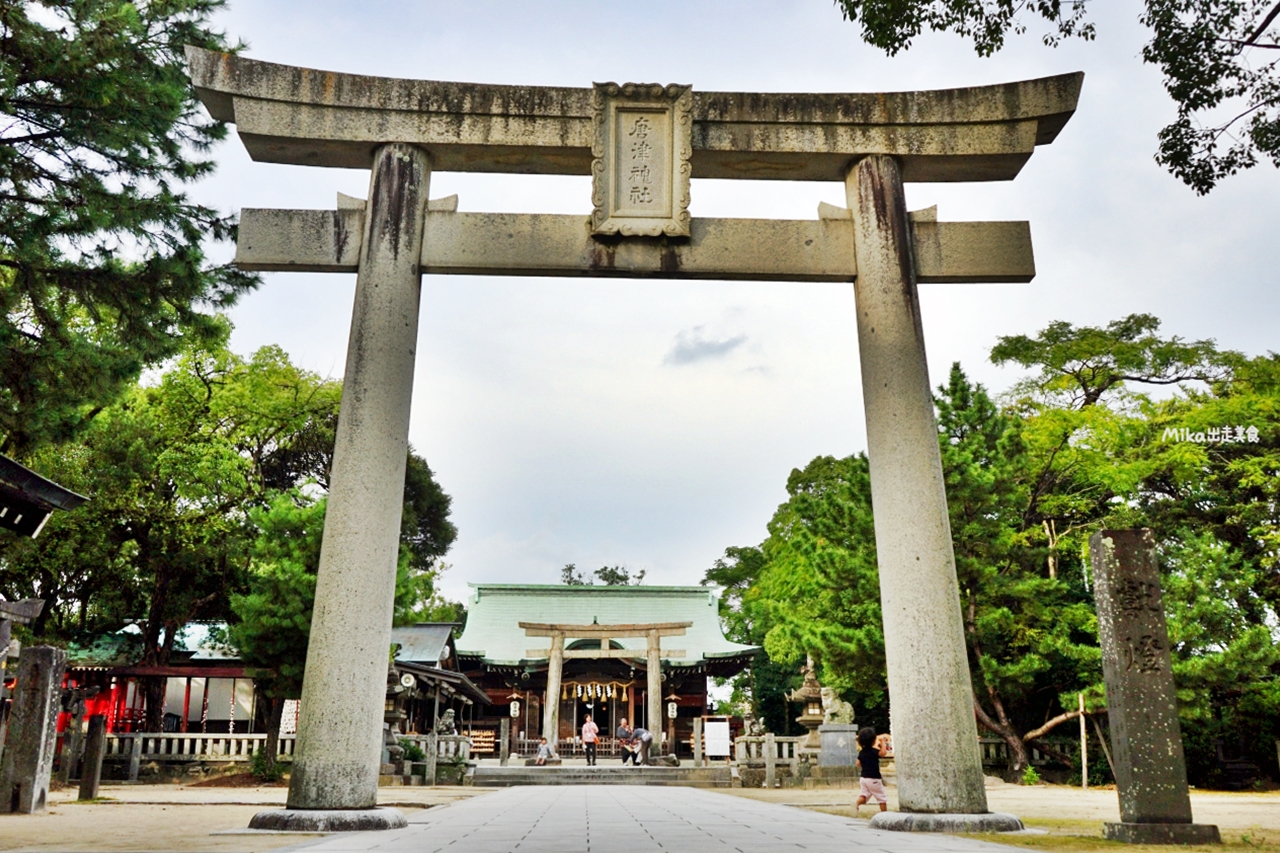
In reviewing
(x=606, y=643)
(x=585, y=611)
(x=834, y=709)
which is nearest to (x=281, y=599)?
(x=606, y=643)

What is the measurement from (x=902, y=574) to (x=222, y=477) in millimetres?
18340

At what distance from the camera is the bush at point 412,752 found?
1968cm

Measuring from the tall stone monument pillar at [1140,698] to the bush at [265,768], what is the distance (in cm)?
1697

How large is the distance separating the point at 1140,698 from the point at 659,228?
518 cm

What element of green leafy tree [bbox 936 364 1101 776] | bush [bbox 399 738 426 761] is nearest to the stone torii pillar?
green leafy tree [bbox 936 364 1101 776]

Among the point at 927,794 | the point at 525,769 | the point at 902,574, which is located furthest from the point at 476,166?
the point at 525,769

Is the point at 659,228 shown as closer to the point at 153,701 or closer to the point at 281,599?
the point at 281,599

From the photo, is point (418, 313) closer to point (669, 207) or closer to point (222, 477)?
point (669, 207)

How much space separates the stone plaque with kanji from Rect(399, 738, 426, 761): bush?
15.5 m

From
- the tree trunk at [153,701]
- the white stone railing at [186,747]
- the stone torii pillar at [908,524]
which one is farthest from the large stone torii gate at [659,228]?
the tree trunk at [153,701]

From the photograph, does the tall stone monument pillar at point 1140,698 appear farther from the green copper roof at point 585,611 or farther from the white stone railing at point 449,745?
the green copper roof at point 585,611

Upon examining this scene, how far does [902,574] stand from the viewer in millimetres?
6977

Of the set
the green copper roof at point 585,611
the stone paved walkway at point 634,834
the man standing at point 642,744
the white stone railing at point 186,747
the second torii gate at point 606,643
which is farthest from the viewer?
the green copper roof at point 585,611

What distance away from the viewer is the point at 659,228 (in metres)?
7.57
